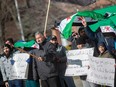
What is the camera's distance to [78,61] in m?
11.2

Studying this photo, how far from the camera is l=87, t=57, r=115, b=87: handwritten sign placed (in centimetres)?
1034

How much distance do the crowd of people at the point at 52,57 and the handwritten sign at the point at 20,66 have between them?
10 centimetres

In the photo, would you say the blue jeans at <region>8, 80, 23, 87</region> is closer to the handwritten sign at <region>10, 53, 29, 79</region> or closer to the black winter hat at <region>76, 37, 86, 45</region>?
the handwritten sign at <region>10, 53, 29, 79</region>

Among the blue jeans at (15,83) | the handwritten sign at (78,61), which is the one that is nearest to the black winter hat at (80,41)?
the handwritten sign at (78,61)

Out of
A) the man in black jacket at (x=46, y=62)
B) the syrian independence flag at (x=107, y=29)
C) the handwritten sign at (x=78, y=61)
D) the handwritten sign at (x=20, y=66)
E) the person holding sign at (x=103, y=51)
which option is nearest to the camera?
the person holding sign at (x=103, y=51)

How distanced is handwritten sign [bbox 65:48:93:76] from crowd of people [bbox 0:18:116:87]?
0.10 m

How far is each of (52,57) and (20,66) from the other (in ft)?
4.70

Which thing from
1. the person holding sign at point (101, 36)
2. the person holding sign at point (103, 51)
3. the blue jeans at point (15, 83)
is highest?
the person holding sign at point (101, 36)

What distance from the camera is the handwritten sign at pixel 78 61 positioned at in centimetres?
1097

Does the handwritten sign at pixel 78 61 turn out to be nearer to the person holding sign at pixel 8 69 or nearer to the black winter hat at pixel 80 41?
the black winter hat at pixel 80 41

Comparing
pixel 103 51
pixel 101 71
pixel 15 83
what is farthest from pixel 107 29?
pixel 15 83

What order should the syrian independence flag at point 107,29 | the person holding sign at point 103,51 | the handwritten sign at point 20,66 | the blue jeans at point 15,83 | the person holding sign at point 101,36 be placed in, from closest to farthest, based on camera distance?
the person holding sign at point 103,51, the person holding sign at point 101,36, the handwritten sign at point 20,66, the blue jeans at point 15,83, the syrian independence flag at point 107,29

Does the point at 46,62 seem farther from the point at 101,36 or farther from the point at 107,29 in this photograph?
the point at 107,29

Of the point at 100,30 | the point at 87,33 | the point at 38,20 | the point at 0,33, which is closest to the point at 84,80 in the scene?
the point at 87,33
